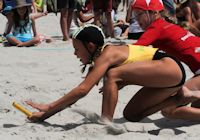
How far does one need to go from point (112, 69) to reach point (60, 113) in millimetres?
692

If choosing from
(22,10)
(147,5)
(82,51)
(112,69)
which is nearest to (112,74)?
(112,69)

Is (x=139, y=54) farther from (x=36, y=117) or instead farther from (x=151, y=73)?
(x=36, y=117)

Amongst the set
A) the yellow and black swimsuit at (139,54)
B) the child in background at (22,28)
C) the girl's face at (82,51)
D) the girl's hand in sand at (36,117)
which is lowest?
the child in background at (22,28)

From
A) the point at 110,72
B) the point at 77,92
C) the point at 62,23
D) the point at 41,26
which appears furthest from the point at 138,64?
the point at 41,26

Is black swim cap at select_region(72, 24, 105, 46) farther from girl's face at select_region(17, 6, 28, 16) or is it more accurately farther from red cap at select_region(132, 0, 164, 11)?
girl's face at select_region(17, 6, 28, 16)

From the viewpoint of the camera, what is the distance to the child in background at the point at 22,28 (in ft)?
24.6

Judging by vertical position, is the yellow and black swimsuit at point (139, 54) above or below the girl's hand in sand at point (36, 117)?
above

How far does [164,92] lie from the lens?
11.9ft

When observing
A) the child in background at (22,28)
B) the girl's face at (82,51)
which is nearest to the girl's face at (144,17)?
the girl's face at (82,51)

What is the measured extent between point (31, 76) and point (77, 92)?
1.89 meters

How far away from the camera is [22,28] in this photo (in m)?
7.71

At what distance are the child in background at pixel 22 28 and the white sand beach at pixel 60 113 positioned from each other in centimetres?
90

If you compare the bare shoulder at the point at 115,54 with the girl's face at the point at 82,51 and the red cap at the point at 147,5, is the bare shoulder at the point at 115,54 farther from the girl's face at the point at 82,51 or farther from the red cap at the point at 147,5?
the red cap at the point at 147,5

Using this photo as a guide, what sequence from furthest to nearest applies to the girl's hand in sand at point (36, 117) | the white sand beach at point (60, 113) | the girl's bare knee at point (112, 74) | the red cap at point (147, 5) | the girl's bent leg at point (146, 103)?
the red cap at point (147, 5)
the girl's bent leg at point (146, 103)
the girl's hand in sand at point (36, 117)
the girl's bare knee at point (112, 74)
the white sand beach at point (60, 113)
